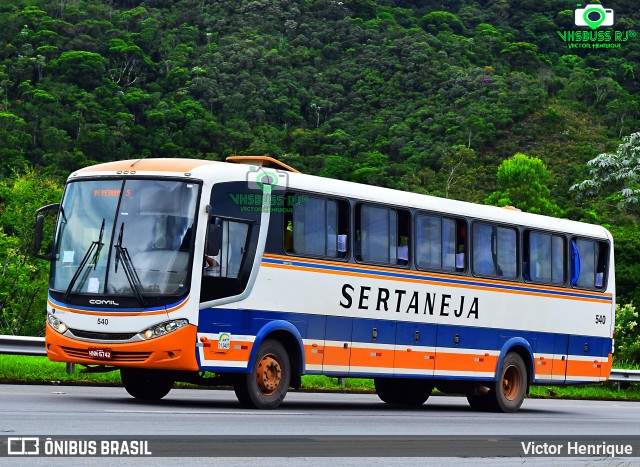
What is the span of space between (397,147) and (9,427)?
110101 mm

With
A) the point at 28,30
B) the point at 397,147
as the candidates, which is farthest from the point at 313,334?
the point at 28,30

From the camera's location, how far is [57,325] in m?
17.9

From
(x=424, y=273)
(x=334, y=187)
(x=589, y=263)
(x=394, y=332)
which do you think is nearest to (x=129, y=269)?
(x=334, y=187)

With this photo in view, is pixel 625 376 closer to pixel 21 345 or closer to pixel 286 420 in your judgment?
pixel 21 345

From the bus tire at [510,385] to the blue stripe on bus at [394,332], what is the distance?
1.34 ft

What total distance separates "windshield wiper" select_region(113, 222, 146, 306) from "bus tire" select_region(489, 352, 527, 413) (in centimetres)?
845

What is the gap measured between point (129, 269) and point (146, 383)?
2427 millimetres

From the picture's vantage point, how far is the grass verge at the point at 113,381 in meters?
21.5

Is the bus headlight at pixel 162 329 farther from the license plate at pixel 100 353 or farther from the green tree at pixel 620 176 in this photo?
the green tree at pixel 620 176

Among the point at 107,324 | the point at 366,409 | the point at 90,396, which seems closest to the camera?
the point at 107,324

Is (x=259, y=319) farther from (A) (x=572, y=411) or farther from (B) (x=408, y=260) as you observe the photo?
(A) (x=572, y=411)

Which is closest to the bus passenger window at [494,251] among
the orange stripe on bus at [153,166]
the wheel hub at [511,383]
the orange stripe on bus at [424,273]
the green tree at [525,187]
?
the orange stripe on bus at [424,273]

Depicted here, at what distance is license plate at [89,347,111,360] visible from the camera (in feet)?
56.7

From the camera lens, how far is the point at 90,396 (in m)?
18.7
